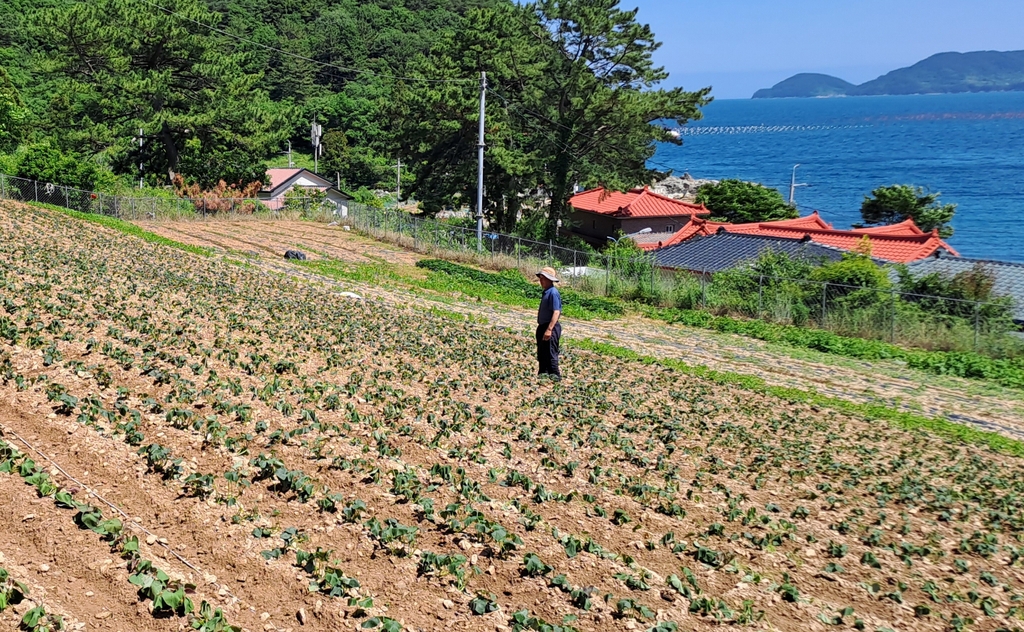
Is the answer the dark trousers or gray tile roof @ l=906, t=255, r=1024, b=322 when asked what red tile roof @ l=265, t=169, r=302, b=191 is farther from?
the dark trousers

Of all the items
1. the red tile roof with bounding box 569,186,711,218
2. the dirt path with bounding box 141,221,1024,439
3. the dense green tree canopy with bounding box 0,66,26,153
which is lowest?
the dirt path with bounding box 141,221,1024,439

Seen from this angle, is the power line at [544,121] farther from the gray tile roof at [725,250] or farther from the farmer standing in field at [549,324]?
the farmer standing in field at [549,324]

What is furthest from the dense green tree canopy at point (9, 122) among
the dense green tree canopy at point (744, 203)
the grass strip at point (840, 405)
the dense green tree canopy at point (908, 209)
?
the dense green tree canopy at point (908, 209)

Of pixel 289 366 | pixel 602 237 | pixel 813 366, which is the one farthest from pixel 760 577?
pixel 602 237

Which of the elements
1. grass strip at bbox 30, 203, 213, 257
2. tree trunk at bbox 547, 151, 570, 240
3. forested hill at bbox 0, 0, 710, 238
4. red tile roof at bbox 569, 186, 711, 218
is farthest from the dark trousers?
red tile roof at bbox 569, 186, 711, 218

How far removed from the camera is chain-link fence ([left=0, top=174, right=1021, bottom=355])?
24.7m

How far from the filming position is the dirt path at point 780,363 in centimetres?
1719

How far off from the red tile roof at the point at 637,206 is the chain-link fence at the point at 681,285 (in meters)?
19.9

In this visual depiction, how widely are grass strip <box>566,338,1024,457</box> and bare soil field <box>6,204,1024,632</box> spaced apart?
751 millimetres

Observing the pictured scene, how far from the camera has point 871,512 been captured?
9711 millimetres

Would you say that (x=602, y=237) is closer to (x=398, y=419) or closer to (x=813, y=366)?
(x=813, y=366)

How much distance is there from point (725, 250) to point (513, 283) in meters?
15.7

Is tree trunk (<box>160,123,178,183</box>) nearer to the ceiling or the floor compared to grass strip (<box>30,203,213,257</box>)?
nearer to the ceiling

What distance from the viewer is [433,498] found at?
833 centimetres
